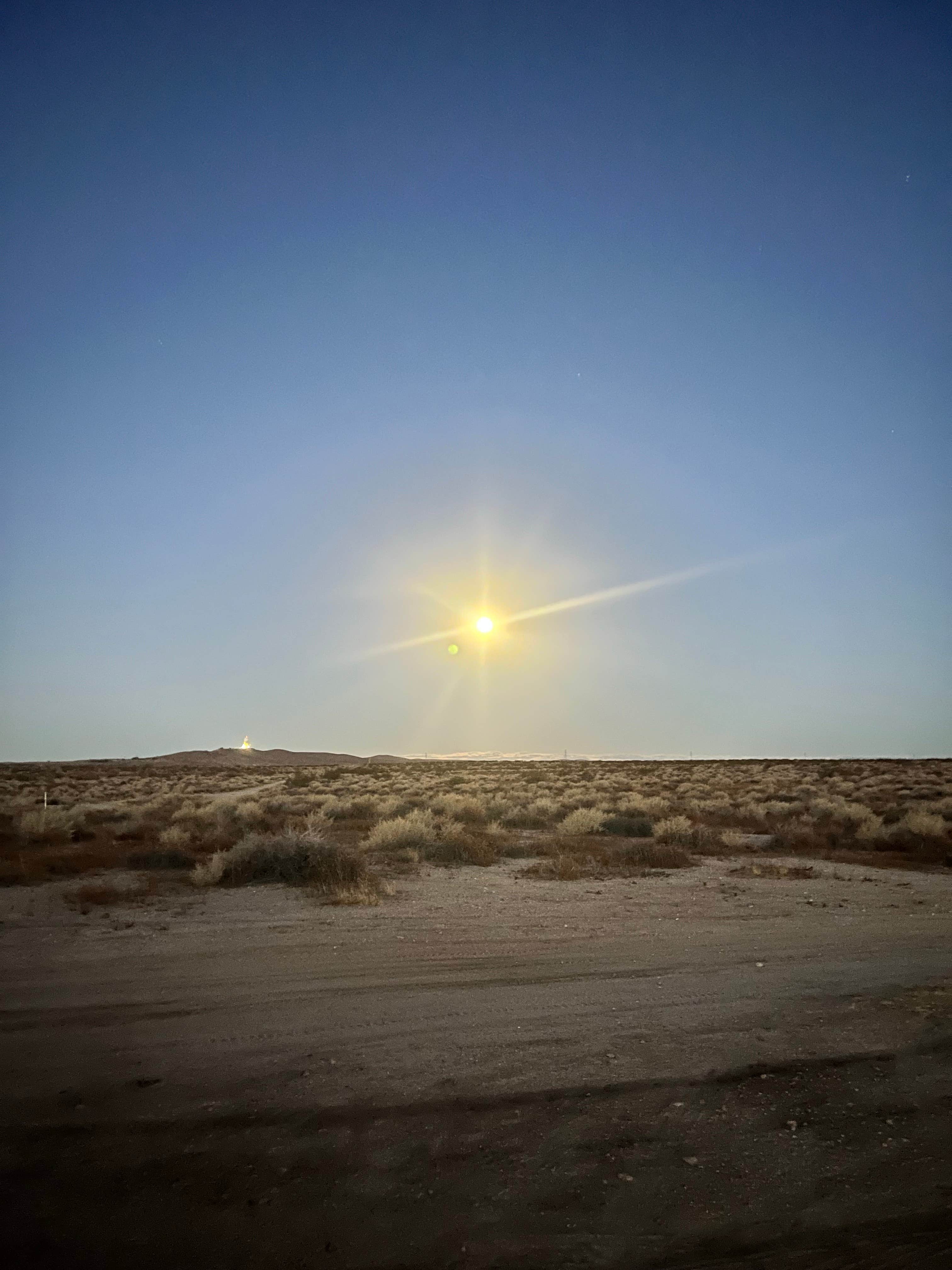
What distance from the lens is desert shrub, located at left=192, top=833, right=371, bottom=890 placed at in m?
13.1

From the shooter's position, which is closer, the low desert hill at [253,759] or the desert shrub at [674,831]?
the desert shrub at [674,831]

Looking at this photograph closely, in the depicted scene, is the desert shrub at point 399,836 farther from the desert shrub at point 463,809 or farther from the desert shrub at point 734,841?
the desert shrub at point 734,841

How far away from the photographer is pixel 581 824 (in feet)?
70.9

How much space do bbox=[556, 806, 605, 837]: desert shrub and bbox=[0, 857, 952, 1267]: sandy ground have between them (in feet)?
38.9

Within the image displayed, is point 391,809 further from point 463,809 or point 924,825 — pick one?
point 924,825

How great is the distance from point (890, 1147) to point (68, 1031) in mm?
6259

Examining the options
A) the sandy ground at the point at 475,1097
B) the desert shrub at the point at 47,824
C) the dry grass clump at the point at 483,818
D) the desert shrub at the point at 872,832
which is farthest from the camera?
the desert shrub at the point at 872,832

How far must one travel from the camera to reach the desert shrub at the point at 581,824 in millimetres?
21344

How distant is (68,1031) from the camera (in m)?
6.17

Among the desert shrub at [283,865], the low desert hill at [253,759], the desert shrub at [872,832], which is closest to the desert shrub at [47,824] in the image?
the desert shrub at [283,865]

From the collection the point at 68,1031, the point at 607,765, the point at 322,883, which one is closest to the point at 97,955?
the point at 68,1031

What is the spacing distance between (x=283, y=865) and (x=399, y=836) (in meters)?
4.42

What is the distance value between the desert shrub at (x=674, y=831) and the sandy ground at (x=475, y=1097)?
955 cm

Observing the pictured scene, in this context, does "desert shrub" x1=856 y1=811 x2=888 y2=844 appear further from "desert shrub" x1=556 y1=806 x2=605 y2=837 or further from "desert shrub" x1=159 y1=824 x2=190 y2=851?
"desert shrub" x1=159 y1=824 x2=190 y2=851
